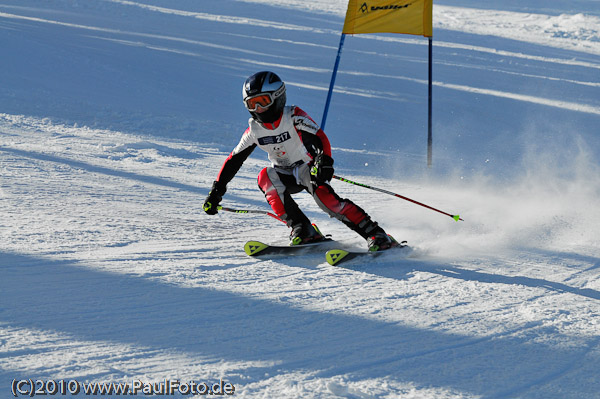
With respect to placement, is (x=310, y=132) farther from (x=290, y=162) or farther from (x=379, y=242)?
(x=379, y=242)

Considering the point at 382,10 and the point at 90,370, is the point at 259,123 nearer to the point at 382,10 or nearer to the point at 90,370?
the point at 90,370

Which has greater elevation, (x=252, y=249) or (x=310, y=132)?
(x=310, y=132)

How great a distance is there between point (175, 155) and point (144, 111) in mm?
3275

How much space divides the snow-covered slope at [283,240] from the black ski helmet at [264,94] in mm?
1132

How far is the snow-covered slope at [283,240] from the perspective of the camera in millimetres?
2914

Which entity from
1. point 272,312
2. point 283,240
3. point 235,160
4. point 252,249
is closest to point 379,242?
point 283,240

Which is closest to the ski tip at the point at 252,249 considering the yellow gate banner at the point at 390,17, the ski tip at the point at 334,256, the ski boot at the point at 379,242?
the ski tip at the point at 334,256

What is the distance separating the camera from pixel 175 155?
28.0 feet

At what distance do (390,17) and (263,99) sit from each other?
3.12m

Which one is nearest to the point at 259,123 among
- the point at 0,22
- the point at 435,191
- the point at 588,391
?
the point at 588,391

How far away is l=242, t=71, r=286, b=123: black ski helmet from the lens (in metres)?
4.42

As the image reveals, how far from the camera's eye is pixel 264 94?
14.5 feet

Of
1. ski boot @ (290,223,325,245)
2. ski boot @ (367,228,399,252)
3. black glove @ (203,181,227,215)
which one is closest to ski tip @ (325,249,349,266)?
ski boot @ (367,228,399,252)

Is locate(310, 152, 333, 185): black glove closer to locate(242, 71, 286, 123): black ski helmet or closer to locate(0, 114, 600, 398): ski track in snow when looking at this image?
locate(242, 71, 286, 123): black ski helmet
